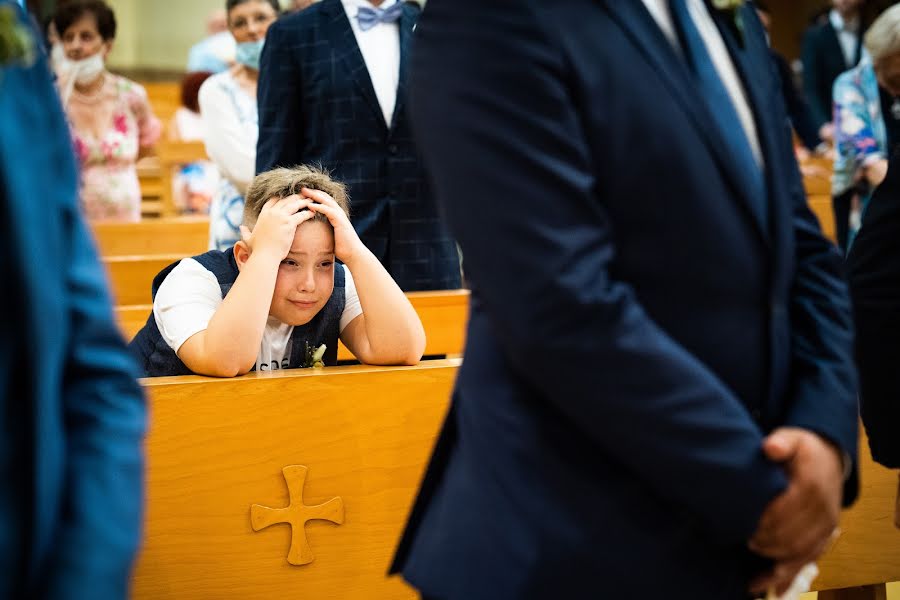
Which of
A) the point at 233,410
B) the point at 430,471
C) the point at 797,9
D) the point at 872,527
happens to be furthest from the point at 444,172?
the point at 797,9

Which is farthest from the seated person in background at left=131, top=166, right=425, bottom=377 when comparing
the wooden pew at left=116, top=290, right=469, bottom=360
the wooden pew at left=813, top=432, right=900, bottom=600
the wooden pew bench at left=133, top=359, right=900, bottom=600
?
the wooden pew at left=813, top=432, right=900, bottom=600

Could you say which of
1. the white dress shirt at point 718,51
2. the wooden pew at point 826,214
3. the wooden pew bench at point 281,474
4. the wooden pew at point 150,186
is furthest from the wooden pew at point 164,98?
the white dress shirt at point 718,51

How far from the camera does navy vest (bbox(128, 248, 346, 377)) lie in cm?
281

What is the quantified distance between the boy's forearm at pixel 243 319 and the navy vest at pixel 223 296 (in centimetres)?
28

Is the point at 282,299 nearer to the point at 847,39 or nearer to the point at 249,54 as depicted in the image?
the point at 249,54

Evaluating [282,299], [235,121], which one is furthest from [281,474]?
[235,121]

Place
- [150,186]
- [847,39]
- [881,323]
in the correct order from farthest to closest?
[150,186] → [847,39] → [881,323]

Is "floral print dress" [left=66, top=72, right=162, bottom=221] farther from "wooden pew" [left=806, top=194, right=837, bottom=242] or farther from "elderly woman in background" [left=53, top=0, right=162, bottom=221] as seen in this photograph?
"wooden pew" [left=806, top=194, right=837, bottom=242]

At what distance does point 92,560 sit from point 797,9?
15180 millimetres

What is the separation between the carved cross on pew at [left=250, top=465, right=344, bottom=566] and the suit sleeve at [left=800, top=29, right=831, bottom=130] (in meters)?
6.94

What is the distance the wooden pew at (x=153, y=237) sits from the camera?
208 inches

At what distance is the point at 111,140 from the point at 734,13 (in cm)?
464

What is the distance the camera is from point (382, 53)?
3.68 m

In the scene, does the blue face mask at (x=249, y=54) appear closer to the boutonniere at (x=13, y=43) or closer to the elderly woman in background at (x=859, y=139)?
the elderly woman in background at (x=859, y=139)
